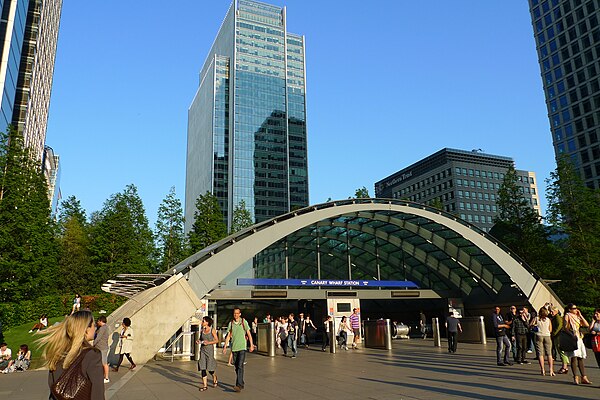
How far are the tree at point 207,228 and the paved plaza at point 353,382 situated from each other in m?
27.1

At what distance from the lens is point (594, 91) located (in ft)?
266

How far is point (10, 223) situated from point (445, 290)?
29476 mm

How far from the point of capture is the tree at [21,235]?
1155 inches

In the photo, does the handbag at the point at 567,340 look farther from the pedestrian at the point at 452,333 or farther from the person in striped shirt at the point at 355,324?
the person in striped shirt at the point at 355,324

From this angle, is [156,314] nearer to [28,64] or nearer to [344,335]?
[344,335]

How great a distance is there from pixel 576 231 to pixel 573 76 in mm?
58320

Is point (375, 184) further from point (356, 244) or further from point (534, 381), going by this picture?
point (534, 381)


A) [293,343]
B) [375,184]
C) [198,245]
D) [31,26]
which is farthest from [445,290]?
[375,184]

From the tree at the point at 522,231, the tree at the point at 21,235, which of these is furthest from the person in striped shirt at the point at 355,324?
the tree at the point at 522,231

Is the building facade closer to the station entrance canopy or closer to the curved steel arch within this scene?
the station entrance canopy

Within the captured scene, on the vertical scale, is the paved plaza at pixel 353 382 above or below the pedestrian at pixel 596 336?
below

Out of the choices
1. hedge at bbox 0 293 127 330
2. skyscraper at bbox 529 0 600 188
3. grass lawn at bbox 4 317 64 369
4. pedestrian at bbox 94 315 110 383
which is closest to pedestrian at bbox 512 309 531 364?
pedestrian at bbox 94 315 110 383

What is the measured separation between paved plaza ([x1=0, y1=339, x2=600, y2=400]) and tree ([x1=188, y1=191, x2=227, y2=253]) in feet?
89.0

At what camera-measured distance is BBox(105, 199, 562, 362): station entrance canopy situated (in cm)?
2848
